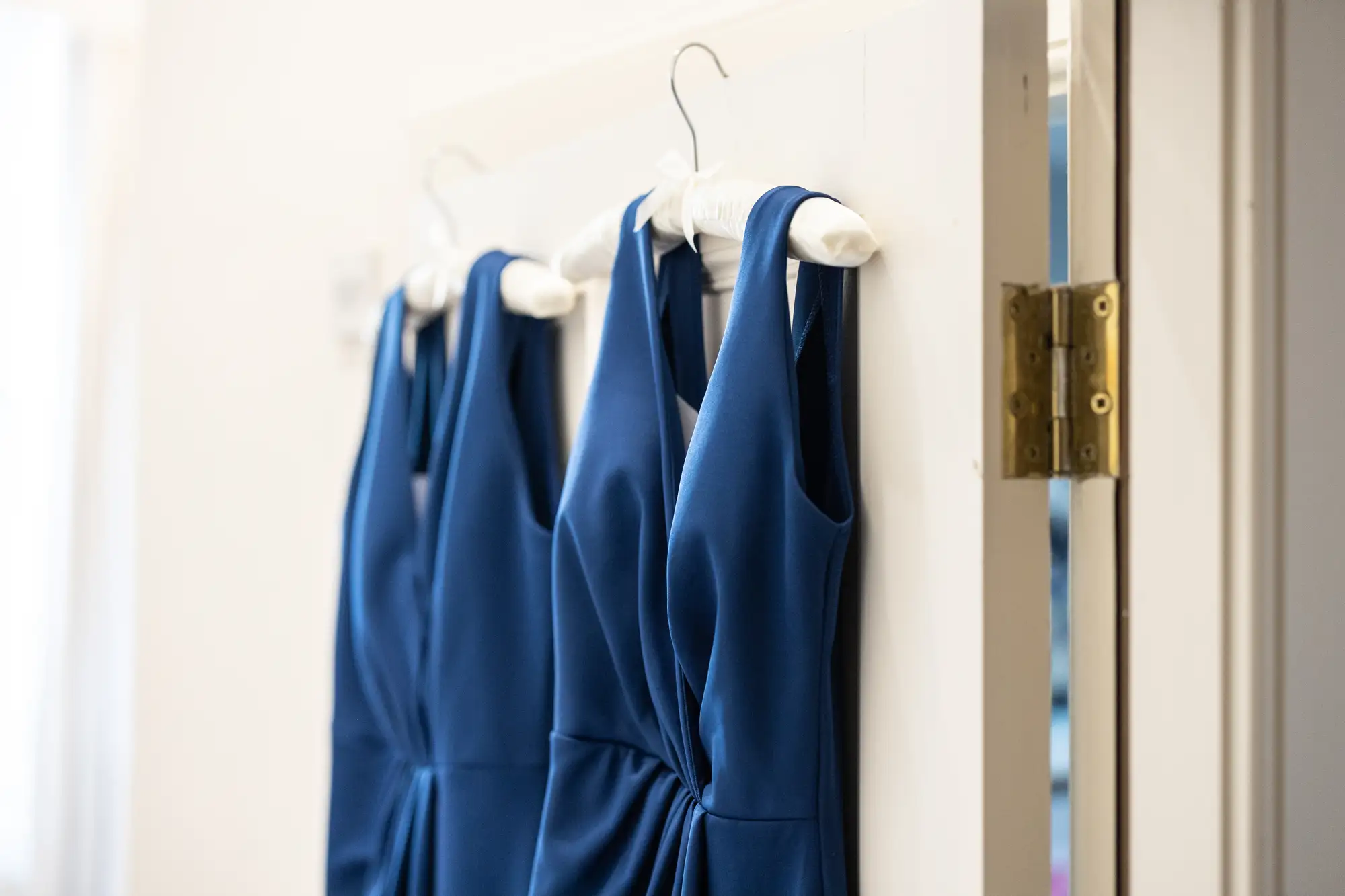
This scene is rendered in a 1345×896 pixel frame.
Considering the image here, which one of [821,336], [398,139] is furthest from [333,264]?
[821,336]

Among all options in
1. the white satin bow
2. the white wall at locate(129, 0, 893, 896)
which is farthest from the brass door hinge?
the white wall at locate(129, 0, 893, 896)

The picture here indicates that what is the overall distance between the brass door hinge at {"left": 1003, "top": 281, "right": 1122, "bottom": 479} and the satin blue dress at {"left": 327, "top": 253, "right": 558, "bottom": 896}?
379mm

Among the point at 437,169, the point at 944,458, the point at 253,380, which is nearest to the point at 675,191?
the point at 944,458

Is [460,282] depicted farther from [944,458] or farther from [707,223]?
[944,458]

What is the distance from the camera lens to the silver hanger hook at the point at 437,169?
3.31 feet

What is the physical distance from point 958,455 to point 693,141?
30 cm

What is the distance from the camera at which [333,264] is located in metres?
1.31

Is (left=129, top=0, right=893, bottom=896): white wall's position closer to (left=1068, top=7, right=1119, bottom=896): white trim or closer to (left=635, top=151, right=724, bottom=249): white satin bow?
(left=635, top=151, right=724, bottom=249): white satin bow

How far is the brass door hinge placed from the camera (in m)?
0.56

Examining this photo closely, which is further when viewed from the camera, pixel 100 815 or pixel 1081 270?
pixel 100 815

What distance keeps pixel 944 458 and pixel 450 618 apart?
425mm

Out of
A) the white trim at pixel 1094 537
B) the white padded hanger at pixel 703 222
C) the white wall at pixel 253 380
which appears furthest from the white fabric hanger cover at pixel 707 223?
the white wall at pixel 253 380

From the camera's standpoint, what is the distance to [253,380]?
4.70 feet

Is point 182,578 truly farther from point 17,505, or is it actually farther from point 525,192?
point 525,192
